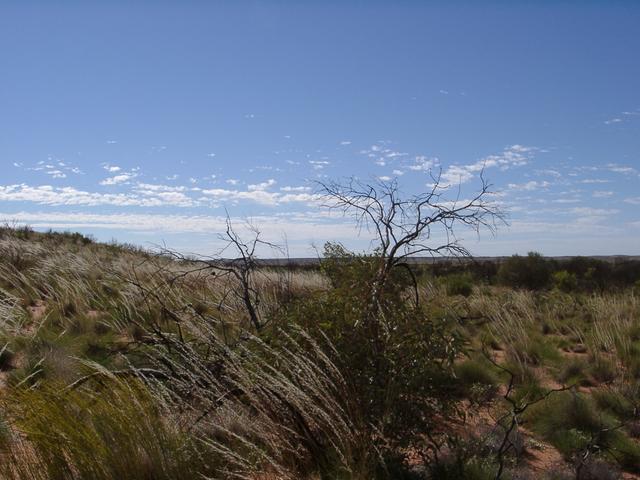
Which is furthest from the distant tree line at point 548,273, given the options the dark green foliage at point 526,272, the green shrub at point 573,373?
the green shrub at point 573,373

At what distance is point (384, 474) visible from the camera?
15.5ft

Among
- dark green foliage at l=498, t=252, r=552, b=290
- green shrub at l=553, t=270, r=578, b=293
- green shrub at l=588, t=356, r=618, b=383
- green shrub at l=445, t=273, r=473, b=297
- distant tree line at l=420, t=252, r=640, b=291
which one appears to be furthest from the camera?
dark green foliage at l=498, t=252, r=552, b=290

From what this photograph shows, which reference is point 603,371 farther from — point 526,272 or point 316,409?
point 526,272

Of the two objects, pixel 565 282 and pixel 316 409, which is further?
pixel 565 282

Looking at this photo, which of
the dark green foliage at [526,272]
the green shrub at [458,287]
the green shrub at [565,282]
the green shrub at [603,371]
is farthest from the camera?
the dark green foliage at [526,272]

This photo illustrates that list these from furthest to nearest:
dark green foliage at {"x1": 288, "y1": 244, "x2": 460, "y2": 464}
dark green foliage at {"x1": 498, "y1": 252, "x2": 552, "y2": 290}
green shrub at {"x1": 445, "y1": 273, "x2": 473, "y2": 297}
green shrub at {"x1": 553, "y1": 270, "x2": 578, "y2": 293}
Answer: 1. dark green foliage at {"x1": 498, "y1": 252, "x2": 552, "y2": 290}
2. green shrub at {"x1": 553, "y1": 270, "x2": 578, "y2": 293}
3. green shrub at {"x1": 445, "y1": 273, "x2": 473, "y2": 297}
4. dark green foliage at {"x1": 288, "y1": 244, "x2": 460, "y2": 464}

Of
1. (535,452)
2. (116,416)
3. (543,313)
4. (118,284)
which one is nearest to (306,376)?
(116,416)

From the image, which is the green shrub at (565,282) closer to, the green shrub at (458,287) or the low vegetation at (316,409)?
the green shrub at (458,287)

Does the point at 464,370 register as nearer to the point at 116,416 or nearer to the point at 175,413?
the point at 175,413

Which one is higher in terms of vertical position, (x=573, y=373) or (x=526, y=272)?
(x=526, y=272)

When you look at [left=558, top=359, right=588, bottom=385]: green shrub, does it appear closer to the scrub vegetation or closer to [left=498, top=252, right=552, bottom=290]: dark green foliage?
the scrub vegetation

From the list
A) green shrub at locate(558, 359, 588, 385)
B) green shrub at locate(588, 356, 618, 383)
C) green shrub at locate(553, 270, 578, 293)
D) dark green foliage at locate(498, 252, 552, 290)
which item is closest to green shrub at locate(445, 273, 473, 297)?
green shrub at locate(553, 270, 578, 293)

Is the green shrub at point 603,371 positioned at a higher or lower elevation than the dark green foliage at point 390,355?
lower

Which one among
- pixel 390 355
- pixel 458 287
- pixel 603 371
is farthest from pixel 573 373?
pixel 458 287
